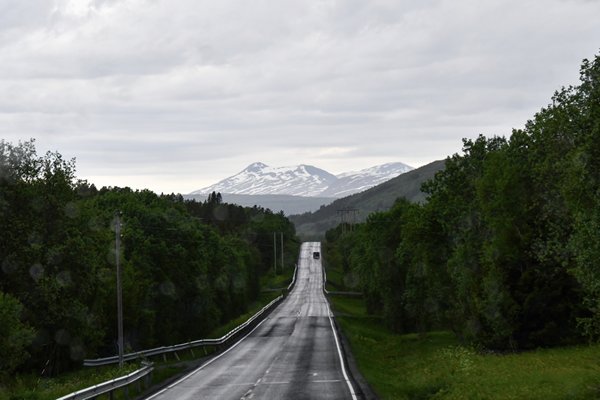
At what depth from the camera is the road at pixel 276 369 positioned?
26969 millimetres

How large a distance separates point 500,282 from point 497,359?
7.43 metres

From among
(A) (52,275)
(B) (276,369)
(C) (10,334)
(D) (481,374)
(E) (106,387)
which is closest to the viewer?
(E) (106,387)

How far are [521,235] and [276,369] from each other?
16848 millimetres

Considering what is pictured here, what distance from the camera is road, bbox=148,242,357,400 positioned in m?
27.0

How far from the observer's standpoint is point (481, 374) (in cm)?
3077

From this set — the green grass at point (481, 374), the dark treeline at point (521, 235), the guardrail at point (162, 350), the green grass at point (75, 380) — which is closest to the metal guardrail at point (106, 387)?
the green grass at point (75, 380)

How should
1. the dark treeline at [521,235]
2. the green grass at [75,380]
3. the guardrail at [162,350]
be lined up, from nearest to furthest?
the green grass at [75,380]
the dark treeline at [521,235]
the guardrail at [162,350]

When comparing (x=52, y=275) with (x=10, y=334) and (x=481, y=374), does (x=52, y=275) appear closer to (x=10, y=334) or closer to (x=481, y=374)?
(x=10, y=334)

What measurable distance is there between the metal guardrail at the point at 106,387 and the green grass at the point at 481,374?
891cm

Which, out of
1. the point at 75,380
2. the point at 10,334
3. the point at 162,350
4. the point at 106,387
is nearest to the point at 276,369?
the point at 162,350

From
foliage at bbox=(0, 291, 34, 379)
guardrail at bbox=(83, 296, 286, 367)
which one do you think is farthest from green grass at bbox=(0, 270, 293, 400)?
foliage at bbox=(0, 291, 34, 379)

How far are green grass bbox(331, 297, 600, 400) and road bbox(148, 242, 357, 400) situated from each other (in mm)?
1830

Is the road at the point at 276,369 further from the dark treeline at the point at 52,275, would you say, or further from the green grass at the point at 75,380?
the dark treeline at the point at 52,275

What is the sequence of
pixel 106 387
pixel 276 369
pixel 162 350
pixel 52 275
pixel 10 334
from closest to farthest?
pixel 106 387 < pixel 10 334 < pixel 276 369 < pixel 162 350 < pixel 52 275
